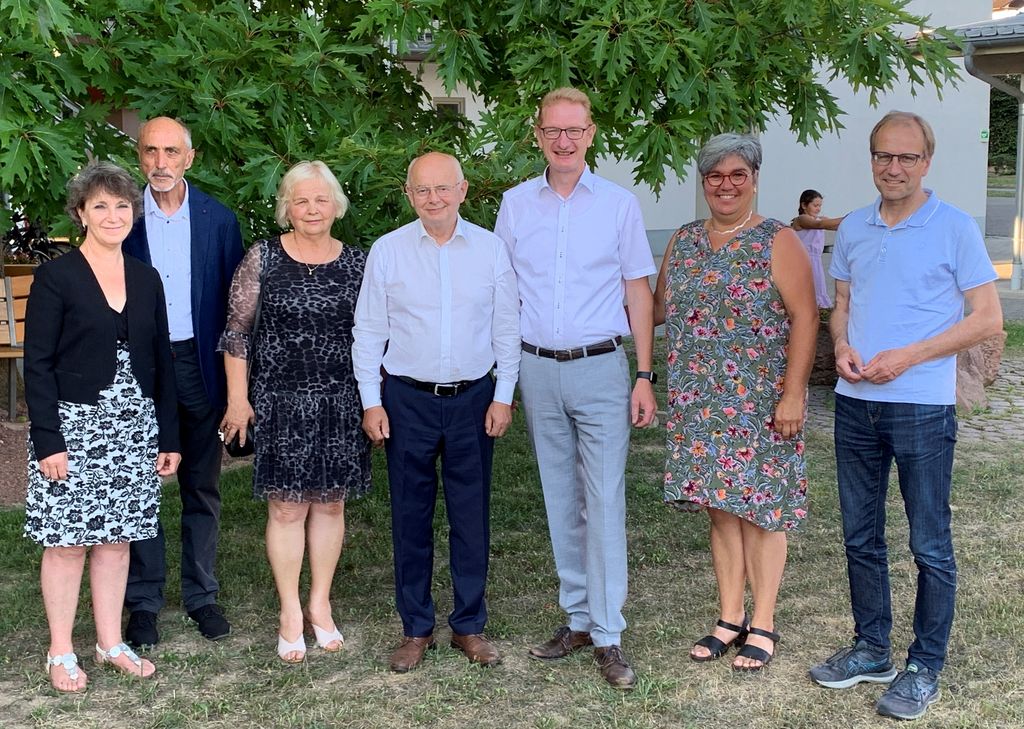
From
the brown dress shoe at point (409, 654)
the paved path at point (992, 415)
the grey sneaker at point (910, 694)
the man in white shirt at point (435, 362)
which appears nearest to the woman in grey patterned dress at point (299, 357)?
the man in white shirt at point (435, 362)

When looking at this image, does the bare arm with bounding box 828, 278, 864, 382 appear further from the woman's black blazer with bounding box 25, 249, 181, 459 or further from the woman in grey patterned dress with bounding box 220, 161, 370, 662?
the woman's black blazer with bounding box 25, 249, 181, 459

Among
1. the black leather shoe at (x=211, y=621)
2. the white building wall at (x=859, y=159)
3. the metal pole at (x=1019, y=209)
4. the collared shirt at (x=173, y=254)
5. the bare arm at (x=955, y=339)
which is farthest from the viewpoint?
the white building wall at (x=859, y=159)

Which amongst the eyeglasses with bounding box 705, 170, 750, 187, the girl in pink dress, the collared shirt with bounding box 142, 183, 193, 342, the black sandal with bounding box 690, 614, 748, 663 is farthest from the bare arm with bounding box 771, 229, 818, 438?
the girl in pink dress

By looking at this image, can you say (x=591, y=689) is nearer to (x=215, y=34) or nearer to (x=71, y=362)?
(x=71, y=362)

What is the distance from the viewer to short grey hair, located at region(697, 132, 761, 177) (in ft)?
12.5

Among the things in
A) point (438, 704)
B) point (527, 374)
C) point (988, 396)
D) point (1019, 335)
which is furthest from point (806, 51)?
point (1019, 335)

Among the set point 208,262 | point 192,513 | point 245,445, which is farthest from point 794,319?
point 192,513

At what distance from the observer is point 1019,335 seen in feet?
42.4

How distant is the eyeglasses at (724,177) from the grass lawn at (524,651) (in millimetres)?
1755

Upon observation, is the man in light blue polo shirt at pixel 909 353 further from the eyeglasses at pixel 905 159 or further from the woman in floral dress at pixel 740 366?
the woman in floral dress at pixel 740 366

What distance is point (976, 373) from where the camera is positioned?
967 centimetres

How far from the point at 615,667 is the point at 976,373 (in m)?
6.77

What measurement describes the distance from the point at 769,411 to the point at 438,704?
4.99 feet

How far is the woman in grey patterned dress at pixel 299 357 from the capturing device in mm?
4000
